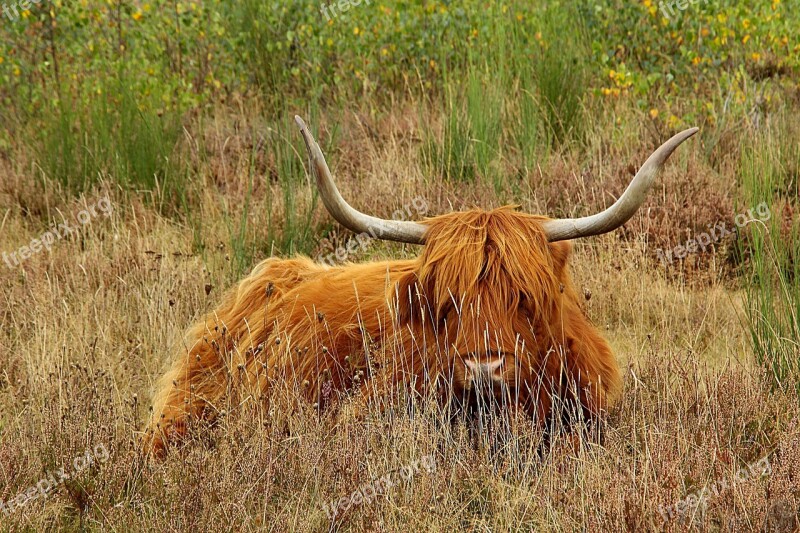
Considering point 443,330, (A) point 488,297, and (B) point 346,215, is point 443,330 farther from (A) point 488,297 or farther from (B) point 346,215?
(B) point 346,215

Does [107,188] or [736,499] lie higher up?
[107,188]

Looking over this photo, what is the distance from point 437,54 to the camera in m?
8.87

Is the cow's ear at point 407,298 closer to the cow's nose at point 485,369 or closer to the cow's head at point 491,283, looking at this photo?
the cow's head at point 491,283

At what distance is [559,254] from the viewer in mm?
3877

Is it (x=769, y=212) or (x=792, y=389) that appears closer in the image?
(x=792, y=389)

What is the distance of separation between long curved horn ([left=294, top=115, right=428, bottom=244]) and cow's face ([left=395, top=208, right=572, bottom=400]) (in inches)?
3.4

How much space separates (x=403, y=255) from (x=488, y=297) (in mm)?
2383

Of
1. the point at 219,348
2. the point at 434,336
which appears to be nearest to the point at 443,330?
the point at 434,336

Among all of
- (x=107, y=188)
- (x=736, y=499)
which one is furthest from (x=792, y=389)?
(x=107, y=188)

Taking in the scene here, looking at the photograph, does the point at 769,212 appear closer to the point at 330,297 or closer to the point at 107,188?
the point at 330,297

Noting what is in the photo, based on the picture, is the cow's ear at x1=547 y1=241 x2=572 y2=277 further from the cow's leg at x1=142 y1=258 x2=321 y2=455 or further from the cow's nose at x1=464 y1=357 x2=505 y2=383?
the cow's leg at x1=142 y1=258 x2=321 y2=455

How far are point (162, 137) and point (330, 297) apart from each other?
325 cm

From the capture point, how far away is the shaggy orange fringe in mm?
3594

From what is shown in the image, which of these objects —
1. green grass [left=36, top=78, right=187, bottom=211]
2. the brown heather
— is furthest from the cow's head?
green grass [left=36, top=78, right=187, bottom=211]
